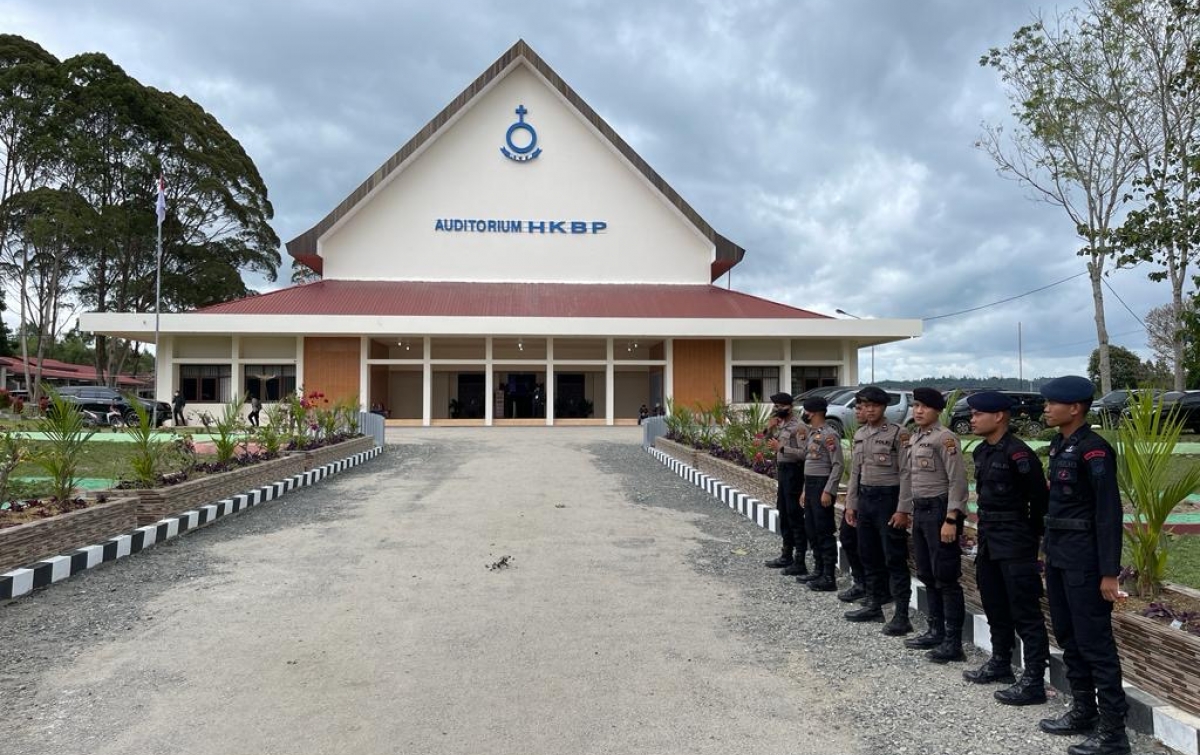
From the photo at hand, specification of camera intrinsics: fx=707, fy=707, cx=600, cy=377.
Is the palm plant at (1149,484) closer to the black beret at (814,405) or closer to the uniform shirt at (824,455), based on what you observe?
the uniform shirt at (824,455)

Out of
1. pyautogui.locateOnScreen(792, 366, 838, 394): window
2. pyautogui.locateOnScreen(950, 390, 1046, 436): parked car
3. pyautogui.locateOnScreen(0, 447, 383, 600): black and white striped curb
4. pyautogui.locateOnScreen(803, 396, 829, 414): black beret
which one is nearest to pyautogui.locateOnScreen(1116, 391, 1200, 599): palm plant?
pyautogui.locateOnScreen(803, 396, 829, 414): black beret

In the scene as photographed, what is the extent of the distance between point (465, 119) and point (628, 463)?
20392 millimetres

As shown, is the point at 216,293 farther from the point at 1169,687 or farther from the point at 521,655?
the point at 1169,687

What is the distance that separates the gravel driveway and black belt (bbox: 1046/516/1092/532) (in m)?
0.86

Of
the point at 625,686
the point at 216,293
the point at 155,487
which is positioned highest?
the point at 216,293

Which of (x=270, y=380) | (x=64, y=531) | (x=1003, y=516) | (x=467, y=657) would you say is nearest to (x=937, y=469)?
(x=1003, y=516)

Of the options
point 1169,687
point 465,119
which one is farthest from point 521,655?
point 465,119

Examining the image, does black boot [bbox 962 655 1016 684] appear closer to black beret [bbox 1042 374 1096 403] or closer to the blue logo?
black beret [bbox 1042 374 1096 403]

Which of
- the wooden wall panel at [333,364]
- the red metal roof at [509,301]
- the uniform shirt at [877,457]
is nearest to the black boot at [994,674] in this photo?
the uniform shirt at [877,457]

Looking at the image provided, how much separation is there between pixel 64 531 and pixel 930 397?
6.28 m

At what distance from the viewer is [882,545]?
4332 millimetres

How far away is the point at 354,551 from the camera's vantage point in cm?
607

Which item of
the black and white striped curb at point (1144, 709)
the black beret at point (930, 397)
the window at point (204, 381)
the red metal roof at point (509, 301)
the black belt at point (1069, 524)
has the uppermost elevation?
the red metal roof at point (509, 301)

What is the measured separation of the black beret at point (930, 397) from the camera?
3.83 m
